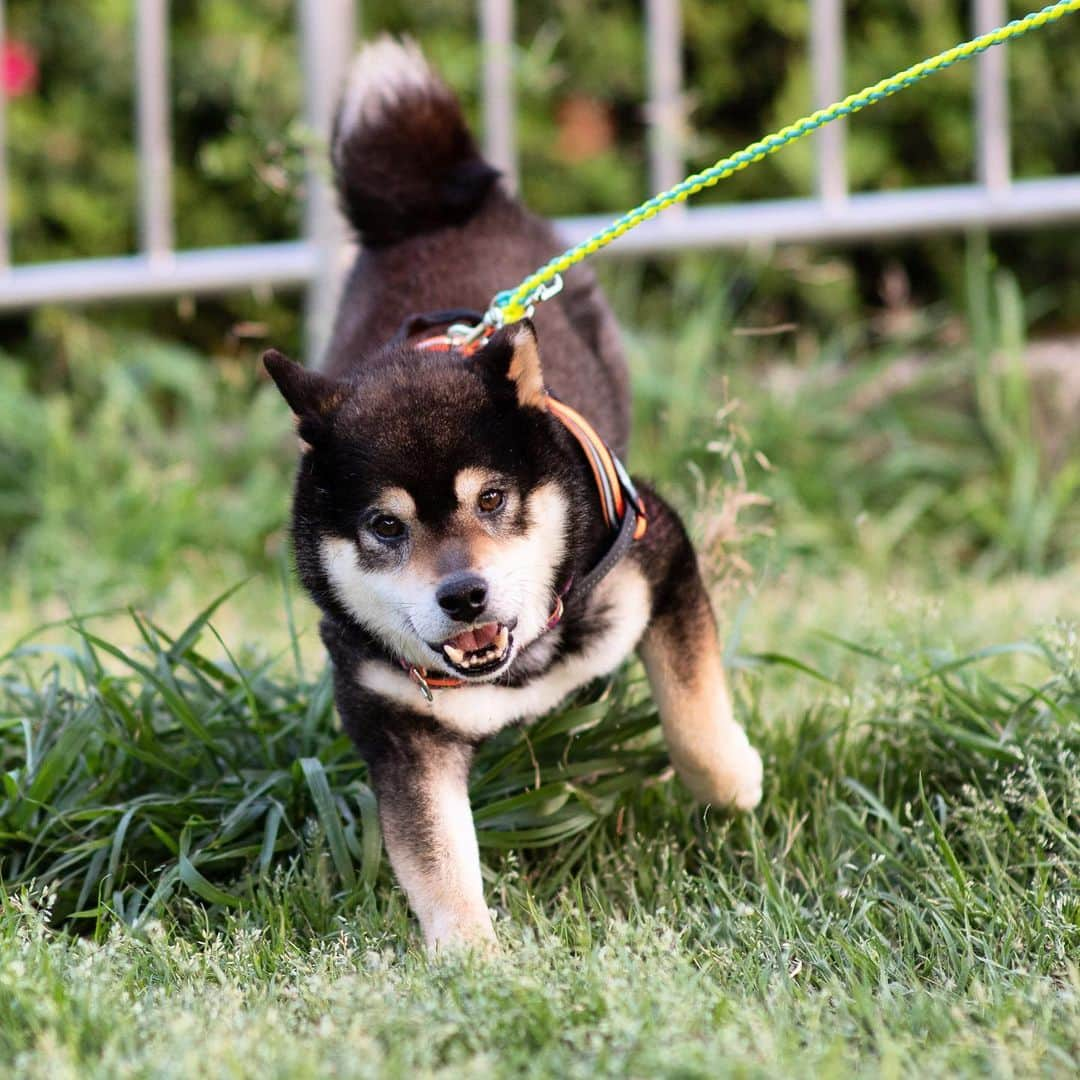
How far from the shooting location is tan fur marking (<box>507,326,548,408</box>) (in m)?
2.58

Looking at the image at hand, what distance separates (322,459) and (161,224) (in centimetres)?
336

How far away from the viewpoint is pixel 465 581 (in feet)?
7.84

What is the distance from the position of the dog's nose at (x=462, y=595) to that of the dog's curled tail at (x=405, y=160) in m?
1.40

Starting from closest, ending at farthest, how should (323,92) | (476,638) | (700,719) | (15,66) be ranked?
(476,638)
(700,719)
(323,92)
(15,66)

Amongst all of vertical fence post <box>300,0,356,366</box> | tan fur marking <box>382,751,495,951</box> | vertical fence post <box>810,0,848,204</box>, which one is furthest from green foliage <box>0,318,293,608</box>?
tan fur marking <box>382,751,495,951</box>

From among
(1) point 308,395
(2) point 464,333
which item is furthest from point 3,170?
(1) point 308,395

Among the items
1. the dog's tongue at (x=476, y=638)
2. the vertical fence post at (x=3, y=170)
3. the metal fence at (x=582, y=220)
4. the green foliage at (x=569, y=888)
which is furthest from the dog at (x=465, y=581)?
the vertical fence post at (x=3, y=170)

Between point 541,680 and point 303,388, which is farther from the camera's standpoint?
point 541,680

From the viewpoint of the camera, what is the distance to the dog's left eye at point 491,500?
2.52 metres

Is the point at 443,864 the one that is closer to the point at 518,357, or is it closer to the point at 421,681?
the point at 421,681

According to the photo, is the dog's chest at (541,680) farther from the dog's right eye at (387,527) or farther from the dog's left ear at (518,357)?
the dog's left ear at (518,357)

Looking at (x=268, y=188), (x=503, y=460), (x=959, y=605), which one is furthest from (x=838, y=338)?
(x=503, y=460)

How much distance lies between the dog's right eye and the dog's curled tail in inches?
48.9

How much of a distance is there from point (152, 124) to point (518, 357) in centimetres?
345
